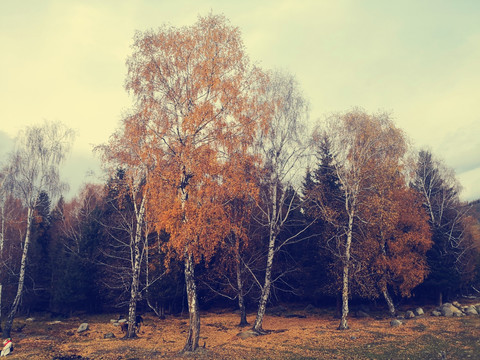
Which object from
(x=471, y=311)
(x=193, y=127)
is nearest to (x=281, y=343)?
(x=193, y=127)

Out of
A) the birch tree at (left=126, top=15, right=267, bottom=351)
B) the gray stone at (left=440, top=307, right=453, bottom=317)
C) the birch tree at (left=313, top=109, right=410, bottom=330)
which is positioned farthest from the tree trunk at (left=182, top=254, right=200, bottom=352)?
the gray stone at (left=440, top=307, right=453, bottom=317)

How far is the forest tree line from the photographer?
1702 centimetres

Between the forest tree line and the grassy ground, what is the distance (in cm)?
210

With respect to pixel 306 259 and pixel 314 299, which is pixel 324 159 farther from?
pixel 314 299

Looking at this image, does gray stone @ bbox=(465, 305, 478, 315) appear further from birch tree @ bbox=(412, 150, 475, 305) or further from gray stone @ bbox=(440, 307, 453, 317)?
birch tree @ bbox=(412, 150, 475, 305)

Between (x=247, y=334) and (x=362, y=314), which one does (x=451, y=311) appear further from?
(x=247, y=334)

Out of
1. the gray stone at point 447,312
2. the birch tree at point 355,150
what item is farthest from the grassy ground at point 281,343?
the birch tree at point 355,150

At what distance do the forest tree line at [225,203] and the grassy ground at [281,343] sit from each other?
210 cm

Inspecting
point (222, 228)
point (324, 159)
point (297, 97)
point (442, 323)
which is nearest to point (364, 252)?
point (442, 323)

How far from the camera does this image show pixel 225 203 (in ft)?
57.0

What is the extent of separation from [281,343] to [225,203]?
888 cm

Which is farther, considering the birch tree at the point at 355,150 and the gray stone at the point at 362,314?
the gray stone at the point at 362,314

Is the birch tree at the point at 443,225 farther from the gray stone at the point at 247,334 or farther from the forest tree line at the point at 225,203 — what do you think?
the gray stone at the point at 247,334

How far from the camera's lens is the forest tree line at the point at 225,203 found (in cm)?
1702
